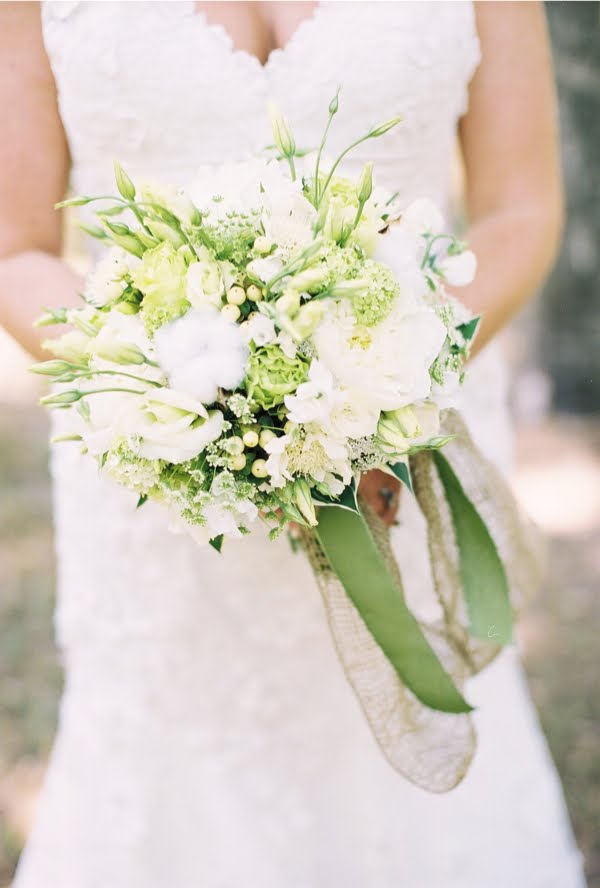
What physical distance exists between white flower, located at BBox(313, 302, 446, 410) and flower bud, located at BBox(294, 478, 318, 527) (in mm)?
130

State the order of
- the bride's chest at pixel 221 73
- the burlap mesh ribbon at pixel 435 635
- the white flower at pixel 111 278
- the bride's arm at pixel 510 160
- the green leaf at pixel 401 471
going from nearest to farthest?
the white flower at pixel 111 278 → the green leaf at pixel 401 471 → the burlap mesh ribbon at pixel 435 635 → the bride's chest at pixel 221 73 → the bride's arm at pixel 510 160

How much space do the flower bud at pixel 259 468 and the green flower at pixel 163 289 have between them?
0.67ft

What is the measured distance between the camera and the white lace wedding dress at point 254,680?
5.65 feet

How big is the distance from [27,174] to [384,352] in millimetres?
900

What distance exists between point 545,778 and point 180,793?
86 centimetres

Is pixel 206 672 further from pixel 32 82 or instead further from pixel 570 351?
pixel 570 351

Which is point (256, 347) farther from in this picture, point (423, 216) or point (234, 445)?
point (423, 216)

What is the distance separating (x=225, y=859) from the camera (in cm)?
217

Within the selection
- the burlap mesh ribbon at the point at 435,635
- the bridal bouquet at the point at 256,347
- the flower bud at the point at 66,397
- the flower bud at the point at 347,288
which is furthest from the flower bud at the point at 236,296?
the burlap mesh ribbon at the point at 435,635

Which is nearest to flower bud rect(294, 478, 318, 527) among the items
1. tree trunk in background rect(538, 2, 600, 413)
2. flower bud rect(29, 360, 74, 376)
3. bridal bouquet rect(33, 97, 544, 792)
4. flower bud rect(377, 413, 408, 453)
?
bridal bouquet rect(33, 97, 544, 792)

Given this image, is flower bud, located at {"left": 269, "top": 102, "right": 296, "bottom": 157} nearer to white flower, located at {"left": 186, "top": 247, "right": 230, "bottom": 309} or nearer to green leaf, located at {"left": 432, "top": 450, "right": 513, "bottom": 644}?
white flower, located at {"left": 186, "top": 247, "right": 230, "bottom": 309}

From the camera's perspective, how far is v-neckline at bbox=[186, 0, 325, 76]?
170 centimetres

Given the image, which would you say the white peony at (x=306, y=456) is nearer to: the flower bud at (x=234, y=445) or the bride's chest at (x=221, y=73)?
the flower bud at (x=234, y=445)

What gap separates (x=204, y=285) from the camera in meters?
1.16
